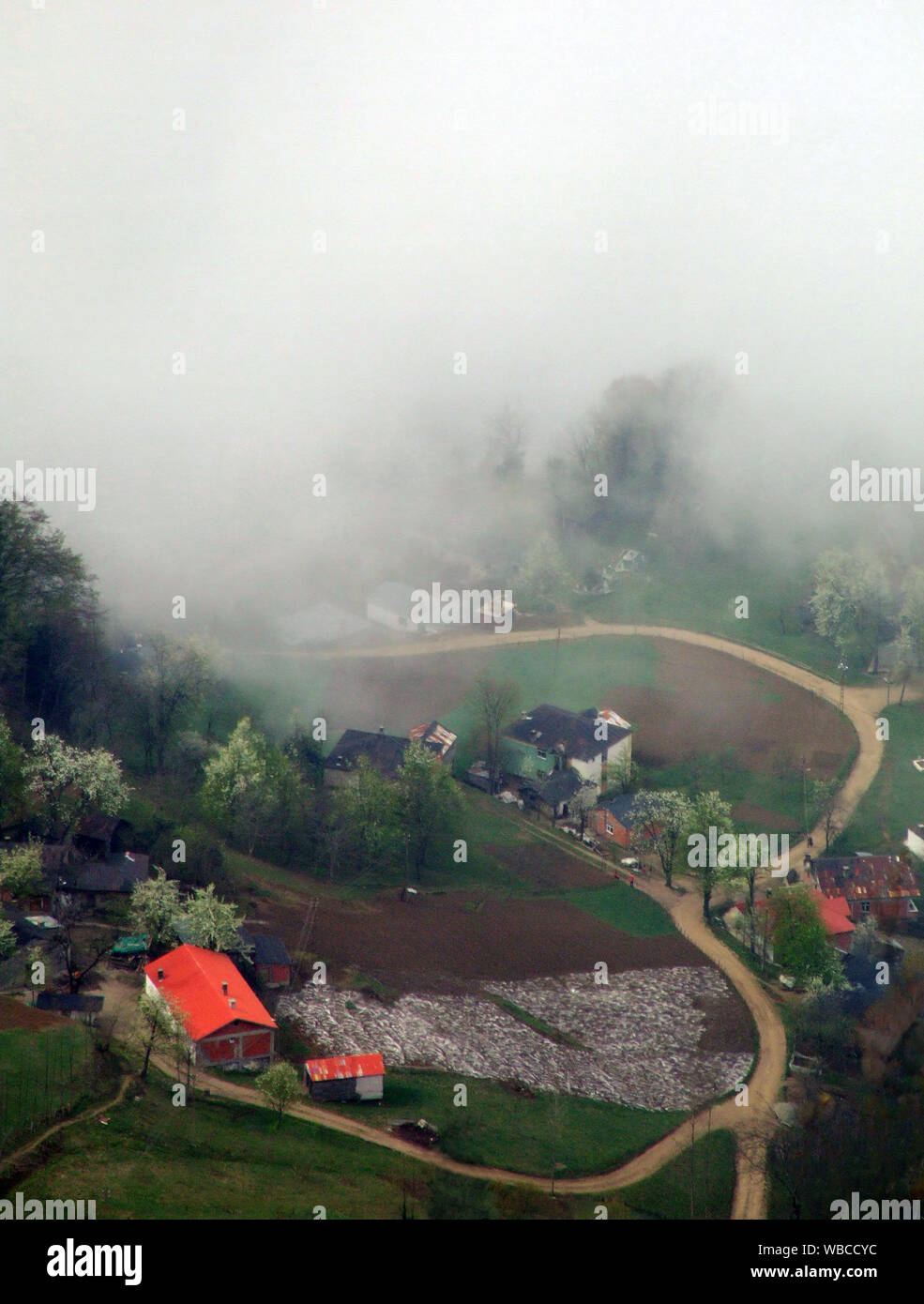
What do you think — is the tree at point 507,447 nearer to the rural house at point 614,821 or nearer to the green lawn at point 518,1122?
the rural house at point 614,821

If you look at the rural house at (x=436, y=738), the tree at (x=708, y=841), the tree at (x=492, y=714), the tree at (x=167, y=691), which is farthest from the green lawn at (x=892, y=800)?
the tree at (x=167, y=691)

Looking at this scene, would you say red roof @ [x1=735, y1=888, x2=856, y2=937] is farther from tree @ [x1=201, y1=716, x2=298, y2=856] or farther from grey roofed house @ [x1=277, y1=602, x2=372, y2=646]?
grey roofed house @ [x1=277, y1=602, x2=372, y2=646]

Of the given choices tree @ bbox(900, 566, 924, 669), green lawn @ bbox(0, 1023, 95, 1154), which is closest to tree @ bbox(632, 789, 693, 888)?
tree @ bbox(900, 566, 924, 669)

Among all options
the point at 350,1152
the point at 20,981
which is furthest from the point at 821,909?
the point at 20,981

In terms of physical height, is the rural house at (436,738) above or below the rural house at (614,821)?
above

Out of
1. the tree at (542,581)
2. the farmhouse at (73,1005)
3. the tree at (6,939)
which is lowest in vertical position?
the farmhouse at (73,1005)

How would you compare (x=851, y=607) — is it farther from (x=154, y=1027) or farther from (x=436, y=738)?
(x=154, y=1027)

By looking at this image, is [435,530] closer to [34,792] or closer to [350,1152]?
[34,792]

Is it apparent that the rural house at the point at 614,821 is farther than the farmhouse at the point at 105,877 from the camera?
Yes
